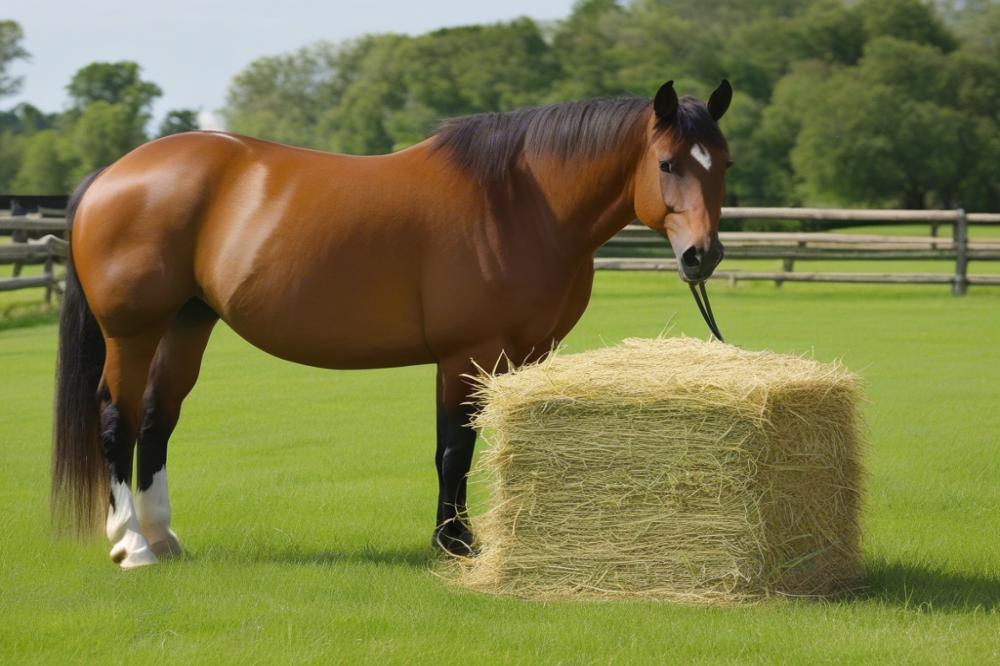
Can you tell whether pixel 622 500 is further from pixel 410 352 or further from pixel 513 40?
pixel 513 40

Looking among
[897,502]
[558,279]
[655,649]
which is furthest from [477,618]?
[897,502]

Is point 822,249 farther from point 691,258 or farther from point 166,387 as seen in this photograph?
point 691,258

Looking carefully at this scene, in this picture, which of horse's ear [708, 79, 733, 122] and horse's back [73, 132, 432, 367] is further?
horse's back [73, 132, 432, 367]

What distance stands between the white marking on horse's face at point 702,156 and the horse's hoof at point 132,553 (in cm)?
276

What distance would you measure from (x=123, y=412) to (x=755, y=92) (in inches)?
2736

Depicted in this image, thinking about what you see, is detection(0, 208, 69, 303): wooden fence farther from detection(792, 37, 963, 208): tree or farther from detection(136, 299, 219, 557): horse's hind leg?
detection(792, 37, 963, 208): tree

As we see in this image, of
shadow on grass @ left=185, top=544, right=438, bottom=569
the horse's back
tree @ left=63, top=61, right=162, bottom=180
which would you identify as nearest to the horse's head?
the horse's back

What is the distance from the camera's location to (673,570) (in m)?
4.51

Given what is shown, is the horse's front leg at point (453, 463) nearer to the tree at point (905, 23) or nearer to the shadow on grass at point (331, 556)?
the shadow on grass at point (331, 556)

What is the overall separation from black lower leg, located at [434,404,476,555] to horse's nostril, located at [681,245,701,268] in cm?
107

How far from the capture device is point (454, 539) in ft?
16.9

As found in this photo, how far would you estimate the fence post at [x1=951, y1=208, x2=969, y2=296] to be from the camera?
814 inches

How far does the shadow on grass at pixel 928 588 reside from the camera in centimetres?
448

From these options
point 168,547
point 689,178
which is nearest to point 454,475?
point 168,547
